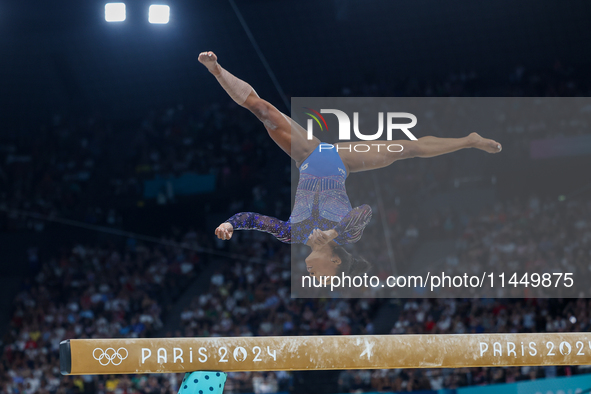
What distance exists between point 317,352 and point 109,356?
67.6 inches

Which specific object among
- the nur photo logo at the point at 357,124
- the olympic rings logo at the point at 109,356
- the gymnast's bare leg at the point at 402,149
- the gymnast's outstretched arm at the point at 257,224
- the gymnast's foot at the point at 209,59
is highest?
the nur photo logo at the point at 357,124

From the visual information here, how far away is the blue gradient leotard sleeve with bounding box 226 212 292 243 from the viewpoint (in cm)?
591

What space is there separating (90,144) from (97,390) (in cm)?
614

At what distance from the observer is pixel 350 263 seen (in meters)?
6.49

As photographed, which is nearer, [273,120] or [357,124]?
[273,120]

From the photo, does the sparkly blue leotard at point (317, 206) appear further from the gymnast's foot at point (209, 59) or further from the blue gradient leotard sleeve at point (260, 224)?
the gymnast's foot at point (209, 59)

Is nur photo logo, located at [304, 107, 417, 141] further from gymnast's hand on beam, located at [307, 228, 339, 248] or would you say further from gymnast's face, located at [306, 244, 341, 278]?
gymnast's hand on beam, located at [307, 228, 339, 248]

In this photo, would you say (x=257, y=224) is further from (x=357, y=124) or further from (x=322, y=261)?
(x=357, y=124)

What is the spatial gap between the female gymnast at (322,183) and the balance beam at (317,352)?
101 cm

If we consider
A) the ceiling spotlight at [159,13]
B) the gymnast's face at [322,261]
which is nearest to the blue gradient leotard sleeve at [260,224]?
the gymnast's face at [322,261]

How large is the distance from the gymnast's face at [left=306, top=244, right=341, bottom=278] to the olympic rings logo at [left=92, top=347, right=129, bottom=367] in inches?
75.4

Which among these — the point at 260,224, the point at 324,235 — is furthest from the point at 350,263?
the point at 324,235

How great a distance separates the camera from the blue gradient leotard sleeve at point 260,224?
19.4 ft

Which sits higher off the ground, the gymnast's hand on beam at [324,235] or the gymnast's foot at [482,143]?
the gymnast's foot at [482,143]
